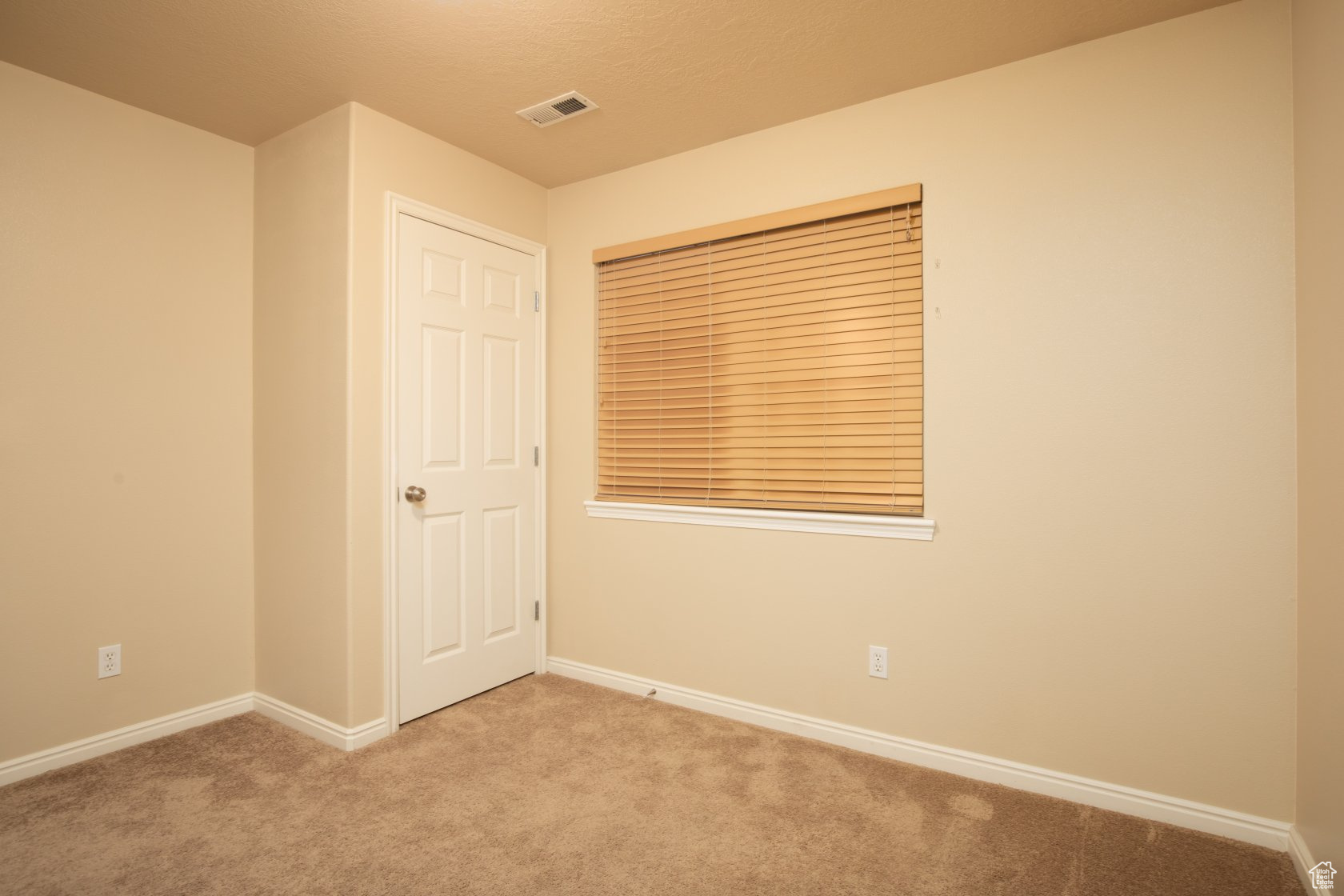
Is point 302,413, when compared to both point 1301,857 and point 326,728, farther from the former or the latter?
point 1301,857

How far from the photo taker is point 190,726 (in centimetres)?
267

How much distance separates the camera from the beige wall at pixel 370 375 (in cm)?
249

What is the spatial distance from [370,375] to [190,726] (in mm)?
1663

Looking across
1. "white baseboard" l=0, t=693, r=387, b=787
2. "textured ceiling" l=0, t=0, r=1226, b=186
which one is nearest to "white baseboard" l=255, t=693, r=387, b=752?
"white baseboard" l=0, t=693, r=387, b=787

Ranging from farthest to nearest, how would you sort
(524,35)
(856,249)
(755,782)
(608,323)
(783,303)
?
(608,323) → (783,303) → (856,249) → (755,782) → (524,35)

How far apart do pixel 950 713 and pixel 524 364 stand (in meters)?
2.40

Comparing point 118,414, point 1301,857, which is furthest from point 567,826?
point 118,414

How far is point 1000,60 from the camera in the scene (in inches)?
87.0

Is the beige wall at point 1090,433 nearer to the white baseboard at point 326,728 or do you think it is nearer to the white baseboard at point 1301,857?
the white baseboard at point 1301,857

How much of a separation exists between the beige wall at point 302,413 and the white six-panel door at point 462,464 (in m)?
0.23

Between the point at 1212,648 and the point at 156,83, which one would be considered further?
the point at 156,83

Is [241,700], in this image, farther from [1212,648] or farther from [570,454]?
[1212,648]

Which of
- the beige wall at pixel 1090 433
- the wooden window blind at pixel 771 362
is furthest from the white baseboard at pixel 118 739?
the beige wall at pixel 1090 433

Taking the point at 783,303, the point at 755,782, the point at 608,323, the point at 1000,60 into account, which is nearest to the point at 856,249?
the point at 783,303
